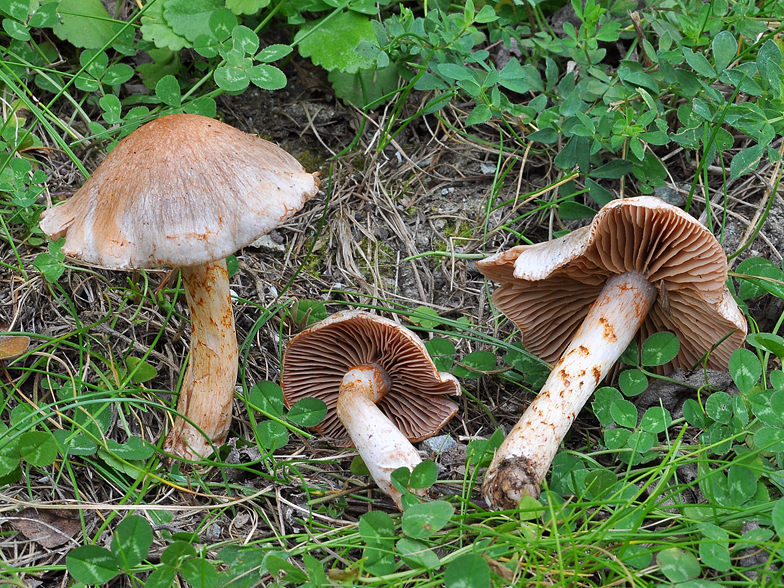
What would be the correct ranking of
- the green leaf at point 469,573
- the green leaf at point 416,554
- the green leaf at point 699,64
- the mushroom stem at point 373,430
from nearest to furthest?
the green leaf at point 469,573 < the green leaf at point 416,554 < the mushroom stem at point 373,430 < the green leaf at point 699,64

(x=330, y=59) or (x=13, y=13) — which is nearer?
(x=13, y=13)

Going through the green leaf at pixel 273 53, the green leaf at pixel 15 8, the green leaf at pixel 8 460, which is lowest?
the green leaf at pixel 8 460

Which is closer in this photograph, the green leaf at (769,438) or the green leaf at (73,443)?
the green leaf at (769,438)

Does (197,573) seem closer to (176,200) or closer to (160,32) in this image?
(176,200)

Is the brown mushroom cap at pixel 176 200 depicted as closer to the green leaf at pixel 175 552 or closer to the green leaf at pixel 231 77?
the green leaf at pixel 231 77

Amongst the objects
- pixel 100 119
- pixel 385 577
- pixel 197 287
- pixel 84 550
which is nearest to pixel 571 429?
pixel 385 577

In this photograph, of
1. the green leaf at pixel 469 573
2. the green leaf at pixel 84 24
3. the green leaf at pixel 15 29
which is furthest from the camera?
the green leaf at pixel 84 24

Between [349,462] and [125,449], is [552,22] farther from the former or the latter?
[125,449]

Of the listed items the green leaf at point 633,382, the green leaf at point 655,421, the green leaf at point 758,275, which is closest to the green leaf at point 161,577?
the green leaf at point 655,421
